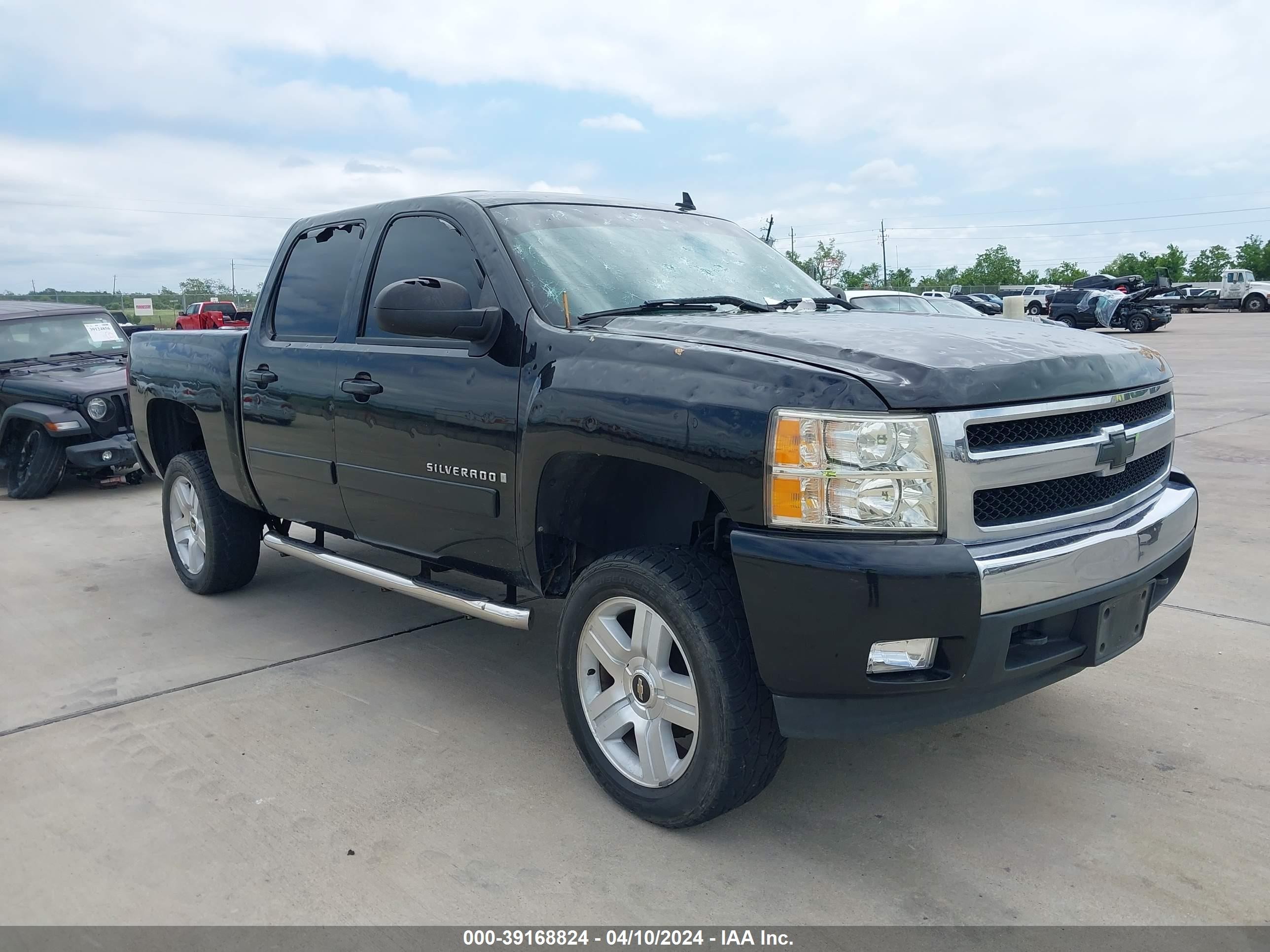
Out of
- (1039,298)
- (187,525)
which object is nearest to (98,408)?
(187,525)

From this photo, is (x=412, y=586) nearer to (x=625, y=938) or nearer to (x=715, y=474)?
(x=715, y=474)

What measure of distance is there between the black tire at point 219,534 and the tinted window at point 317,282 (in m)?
1.11

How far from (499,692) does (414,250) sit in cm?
181

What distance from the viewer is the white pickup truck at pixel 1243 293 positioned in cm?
4409

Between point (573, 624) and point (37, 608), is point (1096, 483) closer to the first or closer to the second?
point (573, 624)

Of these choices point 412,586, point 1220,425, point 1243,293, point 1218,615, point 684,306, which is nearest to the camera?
point 684,306

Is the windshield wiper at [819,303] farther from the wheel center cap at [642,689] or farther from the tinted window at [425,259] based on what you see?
the wheel center cap at [642,689]

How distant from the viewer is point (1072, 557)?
2.70 metres

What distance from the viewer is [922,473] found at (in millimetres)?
2543

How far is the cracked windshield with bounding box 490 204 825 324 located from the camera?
11.8 ft

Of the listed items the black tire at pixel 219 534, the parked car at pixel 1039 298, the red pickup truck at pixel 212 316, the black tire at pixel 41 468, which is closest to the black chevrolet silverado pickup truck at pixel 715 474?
the black tire at pixel 219 534

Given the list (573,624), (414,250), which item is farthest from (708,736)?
(414,250)

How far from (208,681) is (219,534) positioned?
4.12 feet

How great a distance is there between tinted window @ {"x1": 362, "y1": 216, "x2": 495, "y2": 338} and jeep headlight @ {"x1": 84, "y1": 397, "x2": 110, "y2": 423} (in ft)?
18.8
